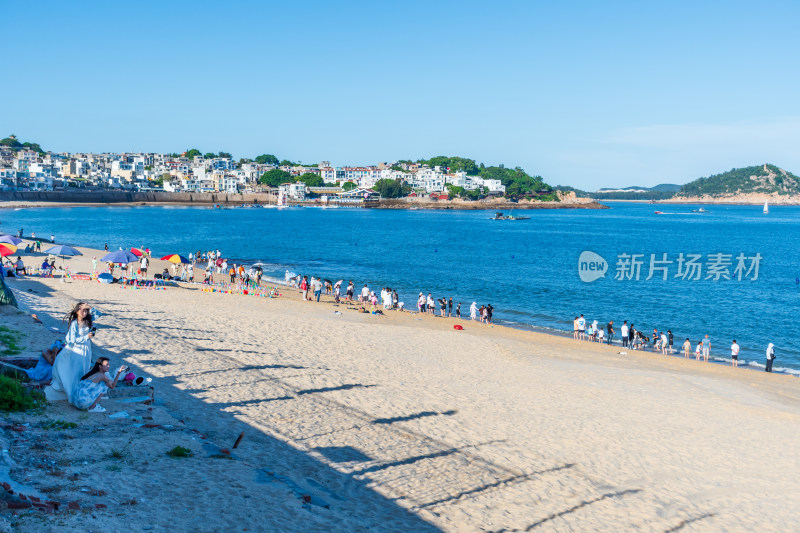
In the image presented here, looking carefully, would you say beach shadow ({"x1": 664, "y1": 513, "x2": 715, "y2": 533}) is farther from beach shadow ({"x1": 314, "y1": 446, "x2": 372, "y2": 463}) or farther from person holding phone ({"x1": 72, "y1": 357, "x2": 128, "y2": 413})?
person holding phone ({"x1": 72, "y1": 357, "x2": 128, "y2": 413})

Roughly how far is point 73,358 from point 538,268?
47064 mm

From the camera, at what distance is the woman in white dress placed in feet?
29.5

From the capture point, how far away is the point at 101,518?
5.95 meters

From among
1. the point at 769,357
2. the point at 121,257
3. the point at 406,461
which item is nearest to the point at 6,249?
the point at 121,257

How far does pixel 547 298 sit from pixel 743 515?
90.1ft

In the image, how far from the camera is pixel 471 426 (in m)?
11.9

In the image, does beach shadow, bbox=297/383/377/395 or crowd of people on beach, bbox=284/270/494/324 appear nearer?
beach shadow, bbox=297/383/377/395

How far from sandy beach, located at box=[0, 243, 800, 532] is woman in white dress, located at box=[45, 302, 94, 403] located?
335 mm

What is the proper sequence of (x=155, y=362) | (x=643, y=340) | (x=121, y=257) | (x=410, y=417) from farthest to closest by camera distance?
(x=121, y=257) < (x=643, y=340) < (x=155, y=362) < (x=410, y=417)

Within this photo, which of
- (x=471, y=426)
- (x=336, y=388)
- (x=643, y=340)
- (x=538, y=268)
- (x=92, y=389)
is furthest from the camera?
(x=538, y=268)

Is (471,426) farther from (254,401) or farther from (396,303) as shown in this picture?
(396,303)

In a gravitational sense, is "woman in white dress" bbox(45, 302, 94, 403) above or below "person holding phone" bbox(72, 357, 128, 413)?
above

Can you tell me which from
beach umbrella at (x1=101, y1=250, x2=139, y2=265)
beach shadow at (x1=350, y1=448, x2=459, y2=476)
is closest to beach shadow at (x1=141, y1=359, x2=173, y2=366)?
beach shadow at (x1=350, y1=448, x2=459, y2=476)

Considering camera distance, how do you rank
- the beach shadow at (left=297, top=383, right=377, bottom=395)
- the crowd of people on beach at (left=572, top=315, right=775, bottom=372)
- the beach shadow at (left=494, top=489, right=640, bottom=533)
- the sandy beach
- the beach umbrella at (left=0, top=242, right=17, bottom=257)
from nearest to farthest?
A: the sandy beach
the beach shadow at (left=494, top=489, right=640, bottom=533)
the beach shadow at (left=297, top=383, right=377, bottom=395)
the crowd of people on beach at (left=572, top=315, right=775, bottom=372)
the beach umbrella at (left=0, top=242, right=17, bottom=257)
